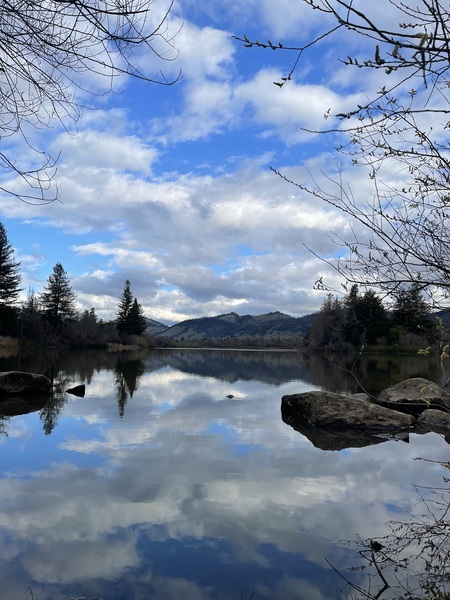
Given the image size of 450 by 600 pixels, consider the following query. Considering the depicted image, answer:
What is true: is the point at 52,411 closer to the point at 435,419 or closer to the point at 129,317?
the point at 435,419

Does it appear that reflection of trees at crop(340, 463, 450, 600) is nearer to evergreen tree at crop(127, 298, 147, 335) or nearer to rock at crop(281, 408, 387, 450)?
rock at crop(281, 408, 387, 450)

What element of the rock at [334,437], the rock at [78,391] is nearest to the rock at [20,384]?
the rock at [78,391]

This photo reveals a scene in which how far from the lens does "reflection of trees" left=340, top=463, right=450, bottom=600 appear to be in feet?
12.8

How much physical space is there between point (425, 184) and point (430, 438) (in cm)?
924

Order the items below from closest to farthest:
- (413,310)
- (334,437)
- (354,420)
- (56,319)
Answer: (413,310), (334,437), (354,420), (56,319)

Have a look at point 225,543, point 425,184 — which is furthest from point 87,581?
point 425,184

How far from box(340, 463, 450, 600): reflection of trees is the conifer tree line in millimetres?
51742

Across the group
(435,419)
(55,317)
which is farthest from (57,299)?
(435,419)

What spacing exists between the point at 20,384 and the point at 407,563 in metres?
14.0

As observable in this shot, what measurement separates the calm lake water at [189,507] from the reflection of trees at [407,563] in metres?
0.14

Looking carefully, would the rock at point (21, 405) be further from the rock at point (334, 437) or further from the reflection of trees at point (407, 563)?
the reflection of trees at point (407, 563)

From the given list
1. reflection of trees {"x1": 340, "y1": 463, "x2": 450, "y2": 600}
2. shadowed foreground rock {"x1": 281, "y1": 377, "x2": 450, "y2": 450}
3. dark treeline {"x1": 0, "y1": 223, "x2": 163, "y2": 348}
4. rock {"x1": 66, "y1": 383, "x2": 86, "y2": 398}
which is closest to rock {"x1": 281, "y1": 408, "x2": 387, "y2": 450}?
shadowed foreground rock {"x1": 281, "y1": 377, "x2": 450, "y2": 450}

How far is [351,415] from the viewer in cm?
1160

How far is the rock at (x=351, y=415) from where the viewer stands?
453 inches
